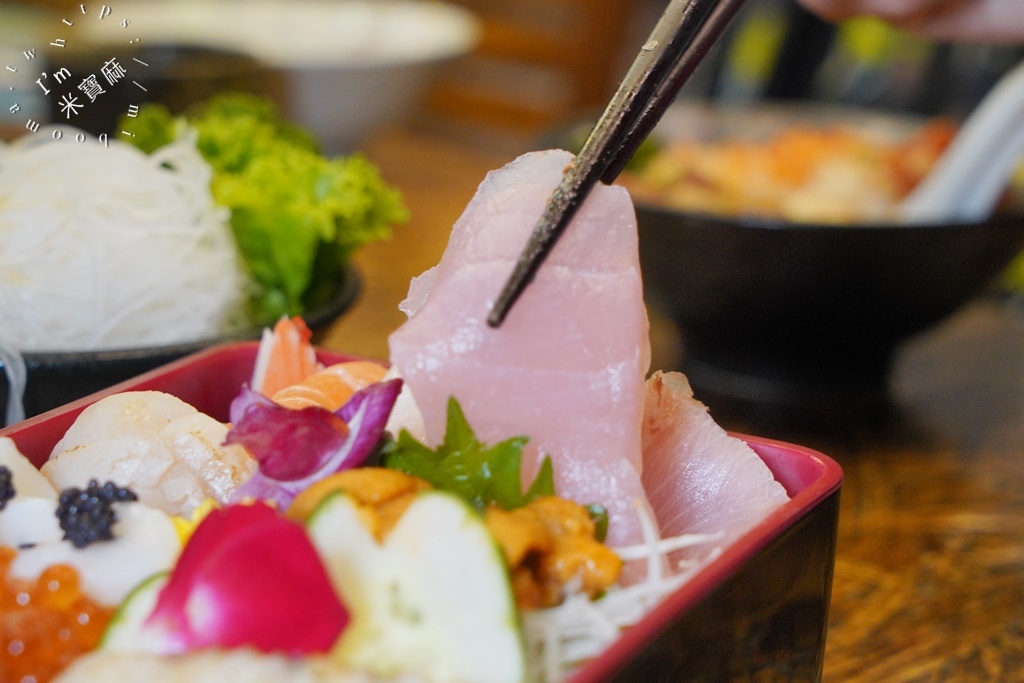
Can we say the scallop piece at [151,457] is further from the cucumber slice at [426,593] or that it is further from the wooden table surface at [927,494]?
the wooden table surface at [927,494]

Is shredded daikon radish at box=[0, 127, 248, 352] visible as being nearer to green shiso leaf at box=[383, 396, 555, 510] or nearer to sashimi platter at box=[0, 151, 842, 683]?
sashimi platter at box=[0, 151, 842, 683]

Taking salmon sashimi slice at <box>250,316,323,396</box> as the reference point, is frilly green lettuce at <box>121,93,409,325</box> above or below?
below

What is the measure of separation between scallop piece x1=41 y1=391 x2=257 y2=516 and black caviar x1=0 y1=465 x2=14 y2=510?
0.07 meters

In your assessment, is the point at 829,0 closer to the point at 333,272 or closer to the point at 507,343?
the point at 333,272

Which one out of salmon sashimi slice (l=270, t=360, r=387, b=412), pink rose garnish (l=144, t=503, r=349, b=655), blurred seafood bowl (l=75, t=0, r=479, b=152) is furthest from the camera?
blurred seafood bowl (l=75, t=0, r=479, b=152)

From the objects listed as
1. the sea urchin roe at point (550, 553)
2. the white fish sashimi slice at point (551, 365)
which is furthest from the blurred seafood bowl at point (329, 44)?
the sea urchin roe at point (550, 553)

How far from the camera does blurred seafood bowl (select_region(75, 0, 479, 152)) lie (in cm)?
225

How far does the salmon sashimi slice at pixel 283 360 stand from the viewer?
86cm

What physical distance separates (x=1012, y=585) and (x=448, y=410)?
2.56ft

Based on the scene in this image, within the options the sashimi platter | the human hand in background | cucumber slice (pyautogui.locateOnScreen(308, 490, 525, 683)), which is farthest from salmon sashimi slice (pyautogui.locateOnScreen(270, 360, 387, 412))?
the human hand in background

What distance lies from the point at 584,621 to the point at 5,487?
0.36 m

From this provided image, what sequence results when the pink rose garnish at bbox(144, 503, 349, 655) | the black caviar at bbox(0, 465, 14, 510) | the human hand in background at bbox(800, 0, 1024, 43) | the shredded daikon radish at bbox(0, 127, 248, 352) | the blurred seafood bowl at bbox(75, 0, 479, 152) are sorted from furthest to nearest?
the blurred seafood bowl at bbox(75, 0, 479, 152)
the human hand in background at bbox(800, 0, 1024, 43)
the shredded daikon radish at bbox(0, 127, 248, 352)
the black caviar at bbox(0, 465, 14, 510)
the pink rose garnish at bbox(144, 503, 349, 655)

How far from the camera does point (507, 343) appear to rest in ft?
2.13

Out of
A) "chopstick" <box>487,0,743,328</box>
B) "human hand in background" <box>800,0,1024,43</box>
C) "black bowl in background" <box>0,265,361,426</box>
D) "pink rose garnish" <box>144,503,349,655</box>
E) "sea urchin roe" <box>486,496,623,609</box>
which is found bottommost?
"black bowl in background" <box>0,265,361,426</box>
